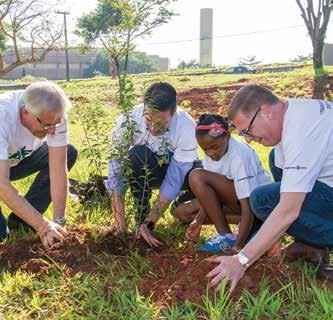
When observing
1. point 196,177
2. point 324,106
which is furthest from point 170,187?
point 324,106

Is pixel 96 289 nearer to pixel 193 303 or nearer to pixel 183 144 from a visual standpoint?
pixel 193 303

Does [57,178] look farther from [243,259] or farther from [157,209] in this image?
[243,259]

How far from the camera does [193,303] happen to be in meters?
2.51

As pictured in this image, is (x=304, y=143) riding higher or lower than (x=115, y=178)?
higher

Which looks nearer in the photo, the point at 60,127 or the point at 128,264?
the point at 128,264

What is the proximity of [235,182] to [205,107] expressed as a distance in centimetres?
749

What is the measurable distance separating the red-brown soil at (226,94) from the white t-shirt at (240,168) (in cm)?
586

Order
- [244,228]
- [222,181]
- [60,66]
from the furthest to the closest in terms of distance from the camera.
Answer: [60,66] → [222,181] → [244,228]

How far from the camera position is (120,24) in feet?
37.4

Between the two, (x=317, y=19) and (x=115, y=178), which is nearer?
(x=115, y=178)

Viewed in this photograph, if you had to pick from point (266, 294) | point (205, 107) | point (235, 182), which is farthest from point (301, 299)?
point (205, 107)

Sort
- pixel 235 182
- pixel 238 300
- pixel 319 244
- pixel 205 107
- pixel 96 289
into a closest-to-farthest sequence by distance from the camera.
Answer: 1. pixel 238 300
2. pixel 96 289
3. pixel 319 244
4. pixel 235 182
5. pixel 205 107

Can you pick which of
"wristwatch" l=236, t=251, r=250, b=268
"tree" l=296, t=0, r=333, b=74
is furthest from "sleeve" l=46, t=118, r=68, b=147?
"tree" l=296, t=0, r=333, b=74

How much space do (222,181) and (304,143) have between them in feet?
3.40
